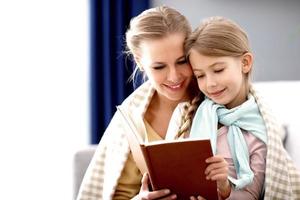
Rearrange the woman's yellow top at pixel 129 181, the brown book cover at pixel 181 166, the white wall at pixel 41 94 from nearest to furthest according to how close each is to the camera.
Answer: the brown book cover at pixel 181 166
the woman's yellow top at pixel 129 181
the white wall at pixel 41 94

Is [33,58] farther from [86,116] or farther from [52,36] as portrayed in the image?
[86,116]

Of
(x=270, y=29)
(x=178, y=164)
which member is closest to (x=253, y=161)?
(x=178, y=164)

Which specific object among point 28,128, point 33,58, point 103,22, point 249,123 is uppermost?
point 103,22

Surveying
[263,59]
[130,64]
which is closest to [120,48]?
[130,64]

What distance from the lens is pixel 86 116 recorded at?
2836mm

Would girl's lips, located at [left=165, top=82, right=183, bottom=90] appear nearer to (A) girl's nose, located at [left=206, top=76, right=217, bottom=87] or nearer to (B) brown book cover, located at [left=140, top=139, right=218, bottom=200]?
(A) girl's nose, located at [left=206, top=76, right=217, bottom=87]

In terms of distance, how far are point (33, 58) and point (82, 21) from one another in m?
0.33

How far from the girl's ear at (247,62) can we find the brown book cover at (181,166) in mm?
392

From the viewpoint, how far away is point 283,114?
5.95ft

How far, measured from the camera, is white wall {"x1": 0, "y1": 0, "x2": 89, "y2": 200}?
2742mm

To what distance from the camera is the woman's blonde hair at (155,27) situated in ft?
4.97

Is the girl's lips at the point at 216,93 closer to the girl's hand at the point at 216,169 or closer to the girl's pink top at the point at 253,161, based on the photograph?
the girl's pink top at the point at 253,161

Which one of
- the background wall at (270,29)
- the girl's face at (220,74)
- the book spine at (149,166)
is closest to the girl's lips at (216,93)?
the girl's face at (220,74)

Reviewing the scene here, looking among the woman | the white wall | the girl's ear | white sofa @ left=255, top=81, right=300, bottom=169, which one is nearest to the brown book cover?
the woman
